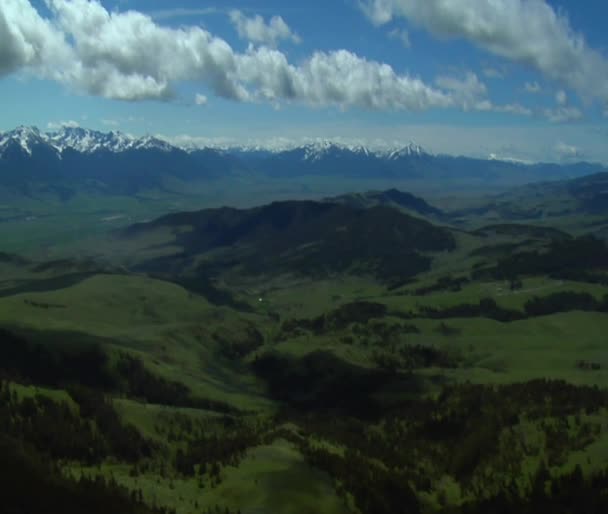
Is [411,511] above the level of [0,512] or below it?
below

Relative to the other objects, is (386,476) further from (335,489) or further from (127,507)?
(127,507)

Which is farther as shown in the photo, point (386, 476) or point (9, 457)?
point (386, 476)

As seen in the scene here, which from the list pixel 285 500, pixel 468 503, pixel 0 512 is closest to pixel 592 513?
pixel 468 503

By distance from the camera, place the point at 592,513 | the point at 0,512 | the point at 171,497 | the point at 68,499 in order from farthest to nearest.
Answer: the point at 171,497 < the point at 592,513 < the point at 68,499 < the point at 0,512

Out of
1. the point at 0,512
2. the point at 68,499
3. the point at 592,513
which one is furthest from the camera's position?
the point at 592,513

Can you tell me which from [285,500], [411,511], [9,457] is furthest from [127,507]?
[411,511]

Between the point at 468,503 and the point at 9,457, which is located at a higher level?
the point at 9,457

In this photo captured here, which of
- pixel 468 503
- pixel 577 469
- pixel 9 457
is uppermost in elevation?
pixel 9 457

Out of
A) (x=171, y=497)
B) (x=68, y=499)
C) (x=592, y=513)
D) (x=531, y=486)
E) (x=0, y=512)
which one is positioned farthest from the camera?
(x=531, y=486)

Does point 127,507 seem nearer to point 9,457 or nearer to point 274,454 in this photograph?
point 9,457
